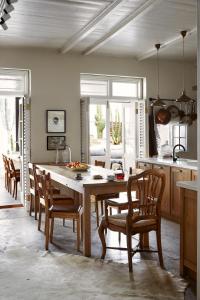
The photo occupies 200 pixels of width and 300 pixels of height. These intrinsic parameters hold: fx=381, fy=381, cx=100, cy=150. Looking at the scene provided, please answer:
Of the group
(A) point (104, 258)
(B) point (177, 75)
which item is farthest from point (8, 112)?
(A) point (104, 258)

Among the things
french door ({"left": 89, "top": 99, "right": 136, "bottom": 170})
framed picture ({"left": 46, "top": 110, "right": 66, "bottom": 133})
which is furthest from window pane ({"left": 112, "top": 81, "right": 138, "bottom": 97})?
framed picture ({"left": 46, "top": 110, "right": 66, "bottom": 133})

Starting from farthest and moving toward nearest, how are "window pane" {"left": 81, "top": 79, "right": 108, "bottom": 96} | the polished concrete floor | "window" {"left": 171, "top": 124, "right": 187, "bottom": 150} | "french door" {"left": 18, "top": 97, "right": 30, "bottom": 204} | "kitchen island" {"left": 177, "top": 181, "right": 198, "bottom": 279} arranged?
"window" {"left": 171, "top": 124, "right": 187, "bottom": 150}
"window pane" {"left": 81, "top": 79, "right": 108, "bottom": 96}
"french door" {"left": 18, "top": 97, "right": 30, "bottom": 204}
the polished concrete floor
"kitchen island" {"left": 177, "top": 181, "right": 198, "bottom": 279}

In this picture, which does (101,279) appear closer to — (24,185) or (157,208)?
(157,208)

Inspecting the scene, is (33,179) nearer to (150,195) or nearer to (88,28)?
(88,28)

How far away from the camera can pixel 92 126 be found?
7.73m

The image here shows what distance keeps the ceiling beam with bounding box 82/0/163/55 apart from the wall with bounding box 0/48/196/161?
405mm

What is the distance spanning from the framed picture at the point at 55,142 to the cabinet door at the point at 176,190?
2.22 m

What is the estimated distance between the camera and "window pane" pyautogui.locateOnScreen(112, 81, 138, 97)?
297 inches

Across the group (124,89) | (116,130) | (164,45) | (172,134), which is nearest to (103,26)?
(164,45)

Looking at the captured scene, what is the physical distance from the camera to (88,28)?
532cm

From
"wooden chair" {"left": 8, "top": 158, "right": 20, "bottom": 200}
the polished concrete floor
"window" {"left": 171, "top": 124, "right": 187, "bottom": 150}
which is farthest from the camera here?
"wooden chair" {"left": 8, "top": 158, "right": 20, "bottom": 200}

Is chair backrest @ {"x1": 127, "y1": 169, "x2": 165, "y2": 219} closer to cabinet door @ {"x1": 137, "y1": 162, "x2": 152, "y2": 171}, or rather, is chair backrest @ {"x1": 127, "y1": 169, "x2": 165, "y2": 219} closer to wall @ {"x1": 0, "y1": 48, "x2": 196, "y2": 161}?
cabinet door @ {"x1": 137, "y1": 162, "x2": 152, "y2": 171}

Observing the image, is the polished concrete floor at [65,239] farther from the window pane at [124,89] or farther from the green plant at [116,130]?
the green plant at [116,130]

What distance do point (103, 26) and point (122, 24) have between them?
0.34 m
